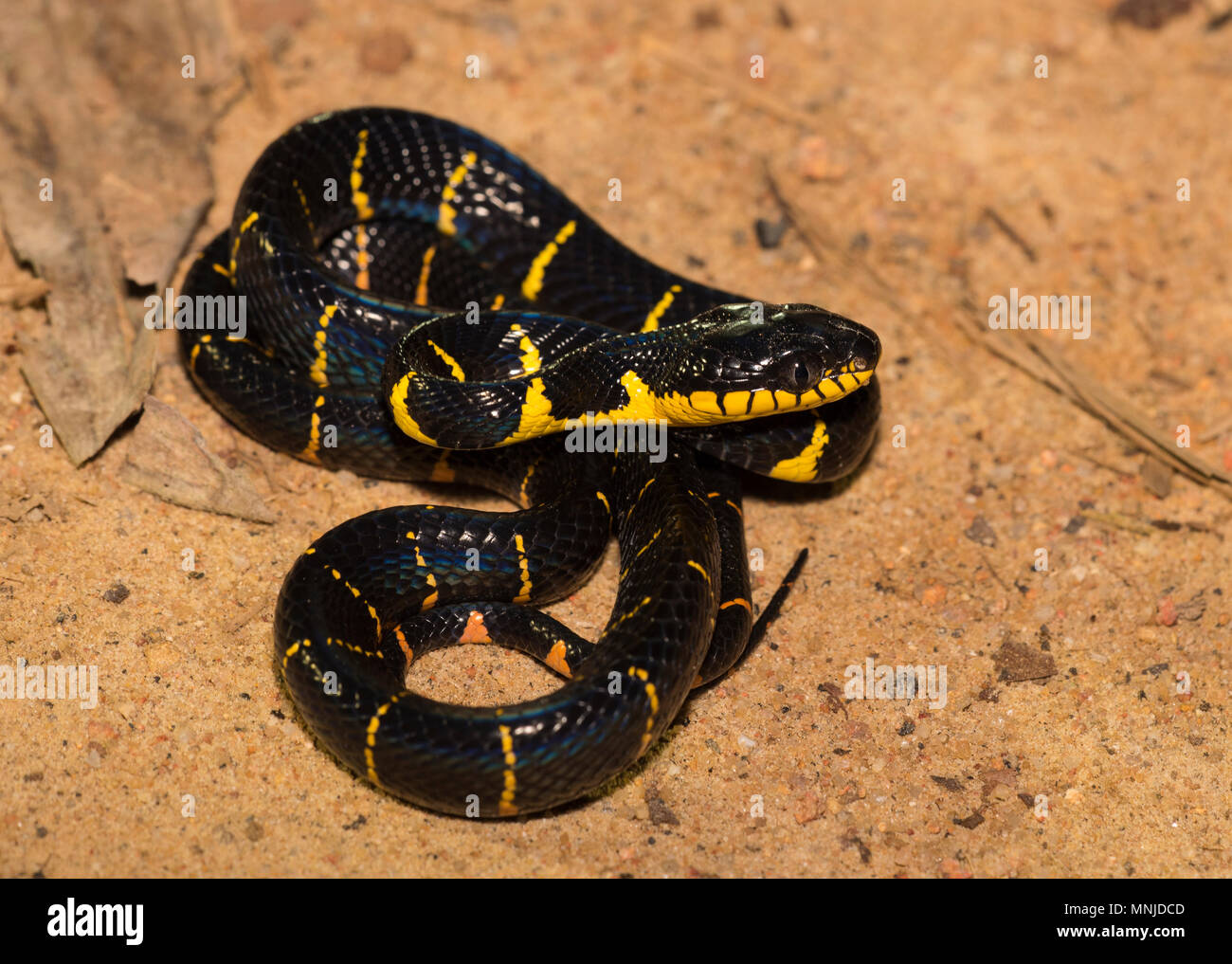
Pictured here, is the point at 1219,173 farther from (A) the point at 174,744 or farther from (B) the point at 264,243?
(A) the point at 174,744

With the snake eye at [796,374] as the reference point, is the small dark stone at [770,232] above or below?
above

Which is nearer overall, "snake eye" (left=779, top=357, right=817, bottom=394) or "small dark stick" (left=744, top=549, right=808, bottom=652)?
"snake eye" (left=779, top=357, right=817, bottom=394)

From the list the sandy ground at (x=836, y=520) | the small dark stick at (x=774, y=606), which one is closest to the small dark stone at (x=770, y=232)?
the sandy ground at (x=836, y=520)

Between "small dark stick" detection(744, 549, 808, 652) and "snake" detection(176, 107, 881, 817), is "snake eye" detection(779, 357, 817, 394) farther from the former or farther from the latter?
"small dark stick" detection(744, 549, 808, 652)

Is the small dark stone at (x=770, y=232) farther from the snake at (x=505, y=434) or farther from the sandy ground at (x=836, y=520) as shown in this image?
the snake at (x=505, y=434)

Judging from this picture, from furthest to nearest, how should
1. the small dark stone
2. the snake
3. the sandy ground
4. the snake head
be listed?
1. the small dark stone
2. the snake head
3. the sandy ground
4. the snake

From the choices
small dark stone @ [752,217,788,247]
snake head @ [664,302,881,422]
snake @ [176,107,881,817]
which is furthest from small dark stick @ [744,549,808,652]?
small dark stone @ [752,217,788,247]

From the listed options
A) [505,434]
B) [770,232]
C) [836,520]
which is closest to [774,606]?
[836,520]
